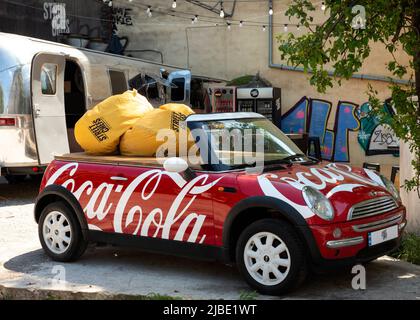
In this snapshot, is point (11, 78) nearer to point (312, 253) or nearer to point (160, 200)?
point (160, 200)

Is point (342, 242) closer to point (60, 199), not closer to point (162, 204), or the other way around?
point (162, 204)

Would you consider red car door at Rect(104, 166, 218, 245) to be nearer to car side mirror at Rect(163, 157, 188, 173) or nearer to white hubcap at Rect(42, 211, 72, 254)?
car side mirror at Rect(163, 157, 188, 173)

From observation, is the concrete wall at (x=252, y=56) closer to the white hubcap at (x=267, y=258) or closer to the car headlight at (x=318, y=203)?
the car headlight at (x=318, y=203)

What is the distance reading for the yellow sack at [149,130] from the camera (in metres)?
6.34

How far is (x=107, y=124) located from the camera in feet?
21.7

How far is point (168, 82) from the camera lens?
14602 mm

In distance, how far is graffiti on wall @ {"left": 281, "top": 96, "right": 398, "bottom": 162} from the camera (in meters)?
15.9

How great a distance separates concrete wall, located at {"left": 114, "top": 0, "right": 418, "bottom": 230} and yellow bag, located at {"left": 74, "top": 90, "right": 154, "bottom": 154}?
32.0 feet

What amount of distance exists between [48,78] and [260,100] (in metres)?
6.76

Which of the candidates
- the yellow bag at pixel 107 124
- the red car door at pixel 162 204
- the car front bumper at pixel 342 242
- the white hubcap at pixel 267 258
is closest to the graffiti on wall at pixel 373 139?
the yellow bag at pixel 107 124

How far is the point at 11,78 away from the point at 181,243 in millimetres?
6167

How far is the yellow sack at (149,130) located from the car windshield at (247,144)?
0.51 metres

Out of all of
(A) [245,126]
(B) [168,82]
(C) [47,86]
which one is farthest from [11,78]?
(A) [245,126]
